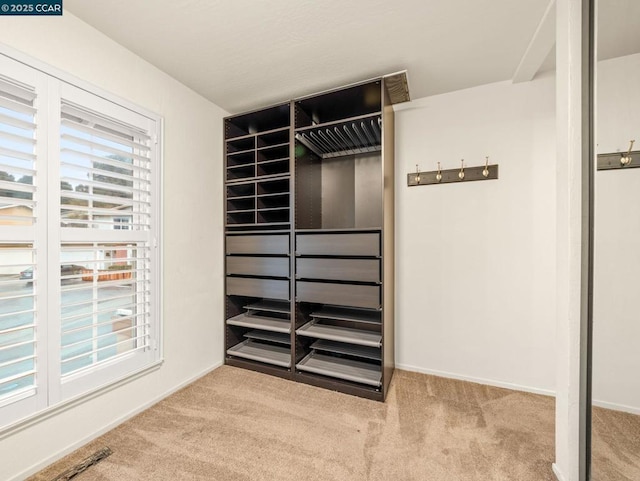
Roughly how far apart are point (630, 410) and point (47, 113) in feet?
9.73

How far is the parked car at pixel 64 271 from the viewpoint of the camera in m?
1.43

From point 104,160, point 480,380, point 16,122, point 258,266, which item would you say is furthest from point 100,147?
point 480,380

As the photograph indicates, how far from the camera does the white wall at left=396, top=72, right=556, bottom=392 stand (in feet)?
7.12

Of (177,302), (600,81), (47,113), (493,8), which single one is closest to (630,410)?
(600,81)

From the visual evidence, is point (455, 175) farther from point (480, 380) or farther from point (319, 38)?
point (480, 380)

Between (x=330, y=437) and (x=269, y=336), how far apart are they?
4.06 feet

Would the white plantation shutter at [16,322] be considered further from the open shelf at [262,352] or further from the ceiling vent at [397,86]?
the ceiling vent at [397,86]

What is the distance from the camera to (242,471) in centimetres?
146

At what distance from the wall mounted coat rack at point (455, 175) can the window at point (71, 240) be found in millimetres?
2149

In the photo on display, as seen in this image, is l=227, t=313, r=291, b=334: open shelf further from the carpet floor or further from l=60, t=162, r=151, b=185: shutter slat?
l=60, t=162, r=151, b=185: shutter slat

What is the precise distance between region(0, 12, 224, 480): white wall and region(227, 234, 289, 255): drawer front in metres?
0.16

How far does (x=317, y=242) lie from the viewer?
2.27m

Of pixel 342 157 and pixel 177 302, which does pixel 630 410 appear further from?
pixel 177 302

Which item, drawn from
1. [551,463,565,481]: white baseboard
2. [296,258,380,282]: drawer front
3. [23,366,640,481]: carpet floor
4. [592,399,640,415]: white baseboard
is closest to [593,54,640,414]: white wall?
[592,399,640,415]: white baseboard
